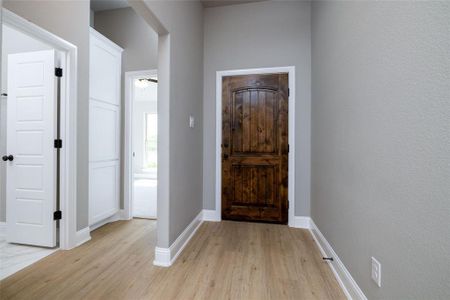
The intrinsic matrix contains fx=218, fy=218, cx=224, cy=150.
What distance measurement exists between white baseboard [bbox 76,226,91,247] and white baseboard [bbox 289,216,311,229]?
8.26 feet

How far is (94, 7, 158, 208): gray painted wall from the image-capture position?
3191 mm

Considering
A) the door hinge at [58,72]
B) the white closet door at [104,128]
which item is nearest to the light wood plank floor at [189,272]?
the white closet door at [104,128]

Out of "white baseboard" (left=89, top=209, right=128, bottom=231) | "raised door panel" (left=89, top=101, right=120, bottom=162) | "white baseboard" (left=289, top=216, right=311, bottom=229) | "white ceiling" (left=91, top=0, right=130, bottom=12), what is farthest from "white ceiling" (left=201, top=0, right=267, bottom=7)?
"white baseboard" (left=89, top=209, right=128, bottom=231)

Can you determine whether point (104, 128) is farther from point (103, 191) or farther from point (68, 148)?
point (103, 191)

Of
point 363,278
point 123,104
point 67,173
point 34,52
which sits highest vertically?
point 34,52

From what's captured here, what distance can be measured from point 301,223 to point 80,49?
343cm

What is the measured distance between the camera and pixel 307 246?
237cm

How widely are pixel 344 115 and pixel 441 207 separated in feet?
3.44

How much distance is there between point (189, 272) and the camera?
1.87 m

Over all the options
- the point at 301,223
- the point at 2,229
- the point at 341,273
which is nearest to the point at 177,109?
the point at 341,273

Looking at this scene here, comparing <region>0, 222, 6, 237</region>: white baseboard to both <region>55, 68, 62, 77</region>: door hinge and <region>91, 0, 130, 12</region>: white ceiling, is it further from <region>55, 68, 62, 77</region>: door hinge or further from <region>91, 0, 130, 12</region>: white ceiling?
<region>91, 0, 130, 12</region>: white ceiling

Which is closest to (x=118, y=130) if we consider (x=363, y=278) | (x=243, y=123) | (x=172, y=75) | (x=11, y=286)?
(x=172, y=75)

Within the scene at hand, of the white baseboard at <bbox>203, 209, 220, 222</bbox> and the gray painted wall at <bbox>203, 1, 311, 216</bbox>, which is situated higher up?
the gray painted wall at <bbox>203, 1, 311, 216</bbox>

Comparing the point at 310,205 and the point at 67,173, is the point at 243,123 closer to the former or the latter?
the point at 310,205
